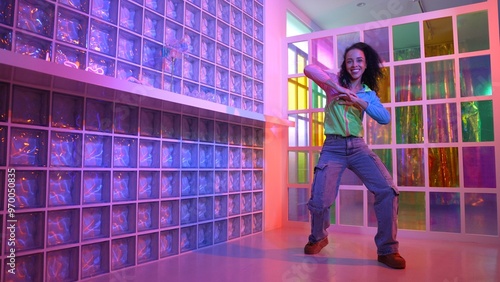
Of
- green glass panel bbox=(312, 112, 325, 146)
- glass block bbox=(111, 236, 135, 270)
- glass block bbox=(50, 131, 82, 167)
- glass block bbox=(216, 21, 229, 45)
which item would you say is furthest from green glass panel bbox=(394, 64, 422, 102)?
glass block bbox=(50, 131, 82, 167)

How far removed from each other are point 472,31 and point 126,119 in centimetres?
261

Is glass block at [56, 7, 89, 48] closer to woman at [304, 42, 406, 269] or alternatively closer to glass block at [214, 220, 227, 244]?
woman at [304, 42, 406, 269]

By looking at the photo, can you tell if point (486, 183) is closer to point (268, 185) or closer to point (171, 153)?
point (268, 185)

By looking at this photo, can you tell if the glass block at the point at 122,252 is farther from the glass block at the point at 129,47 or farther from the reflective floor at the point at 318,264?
the glass block at the point at 129,47

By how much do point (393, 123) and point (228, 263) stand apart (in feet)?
6.00

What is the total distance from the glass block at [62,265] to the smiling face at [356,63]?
70.3 inches

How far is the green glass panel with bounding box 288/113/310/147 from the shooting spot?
11.1ft

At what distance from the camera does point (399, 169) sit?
295 cm

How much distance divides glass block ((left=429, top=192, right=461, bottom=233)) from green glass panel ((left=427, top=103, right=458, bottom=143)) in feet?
1.40

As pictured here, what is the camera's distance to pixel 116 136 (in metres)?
1.88

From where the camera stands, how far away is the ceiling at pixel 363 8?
361 centimetres

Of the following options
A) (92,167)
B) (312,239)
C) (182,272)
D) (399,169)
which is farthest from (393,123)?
(92,167)

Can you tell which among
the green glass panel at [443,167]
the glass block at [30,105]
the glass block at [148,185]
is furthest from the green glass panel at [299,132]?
the glass block at [30,105]

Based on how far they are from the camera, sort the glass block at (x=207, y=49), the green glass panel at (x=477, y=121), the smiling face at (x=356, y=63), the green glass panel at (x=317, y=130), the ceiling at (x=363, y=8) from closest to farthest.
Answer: the smiling face at (x=356, y=63) < the glass block at (x=207, y=49) < the green glass panel at (x=477, y=121) < the green glass panel at (x=317, y=130) < the ceiling at (x=363, y=8)
